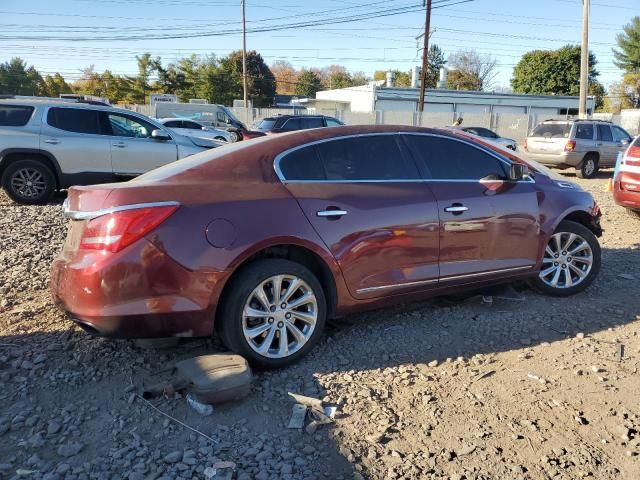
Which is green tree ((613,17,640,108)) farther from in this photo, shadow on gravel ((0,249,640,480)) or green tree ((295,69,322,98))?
shadow on gravel ((0,249,640,480))

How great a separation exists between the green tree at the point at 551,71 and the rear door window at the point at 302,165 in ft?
221

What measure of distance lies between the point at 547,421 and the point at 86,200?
296 centimetres

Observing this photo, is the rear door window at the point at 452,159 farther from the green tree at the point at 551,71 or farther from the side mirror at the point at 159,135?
the green tree at the point at 551,71

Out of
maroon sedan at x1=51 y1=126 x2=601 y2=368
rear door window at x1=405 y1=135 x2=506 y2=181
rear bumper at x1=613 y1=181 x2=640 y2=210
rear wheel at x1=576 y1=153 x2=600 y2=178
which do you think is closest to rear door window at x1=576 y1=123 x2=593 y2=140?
rear wheel at x1=576 y1=153 x2=600 y2=178

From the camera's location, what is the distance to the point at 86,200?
3359mm

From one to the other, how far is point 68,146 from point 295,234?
22.7 feet

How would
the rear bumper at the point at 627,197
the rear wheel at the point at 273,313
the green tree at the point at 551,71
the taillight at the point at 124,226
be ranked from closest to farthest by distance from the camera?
the taillight at the point at 124,226 → the rear wheel at the point at 273,313 → the rear bumper at the point at 627,197 → the green tree at the point at 551,71

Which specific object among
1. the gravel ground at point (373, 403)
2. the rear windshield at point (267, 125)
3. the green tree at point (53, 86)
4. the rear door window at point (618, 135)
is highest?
the green tree at point (53, 86)

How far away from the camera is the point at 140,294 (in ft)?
10.6

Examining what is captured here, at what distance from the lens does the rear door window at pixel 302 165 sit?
378 cm

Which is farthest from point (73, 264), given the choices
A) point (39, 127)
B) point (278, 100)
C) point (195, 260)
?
point (278, 100)

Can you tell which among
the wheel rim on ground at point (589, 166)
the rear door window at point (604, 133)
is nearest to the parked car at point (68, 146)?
the wheel rim on ground at point (589, 166)

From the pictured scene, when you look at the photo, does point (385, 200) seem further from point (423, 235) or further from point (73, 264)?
point (73, 264)

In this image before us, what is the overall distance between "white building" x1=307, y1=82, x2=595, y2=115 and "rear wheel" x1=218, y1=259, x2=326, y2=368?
1748 inches
